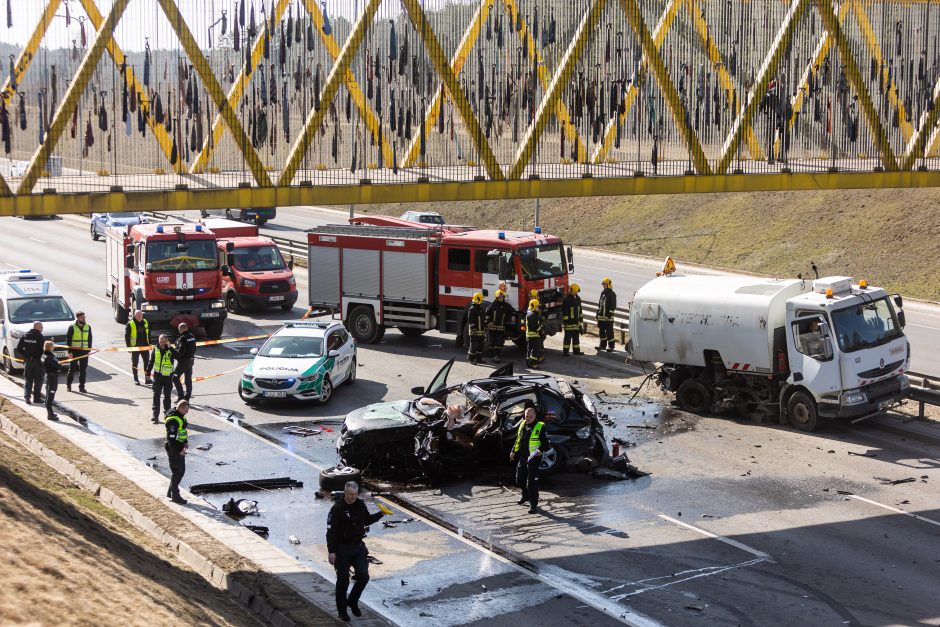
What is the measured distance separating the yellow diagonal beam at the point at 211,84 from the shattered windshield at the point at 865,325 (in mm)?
9595

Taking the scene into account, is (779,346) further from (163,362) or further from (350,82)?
(163,362)

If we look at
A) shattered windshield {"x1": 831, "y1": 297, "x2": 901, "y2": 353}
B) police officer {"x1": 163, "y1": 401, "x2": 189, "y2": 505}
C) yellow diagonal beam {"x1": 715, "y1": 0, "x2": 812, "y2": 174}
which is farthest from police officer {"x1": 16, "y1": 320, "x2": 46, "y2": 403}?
shattered windshield {"x1": 831, "y1": 297, "x2": 901, "y2": 353}

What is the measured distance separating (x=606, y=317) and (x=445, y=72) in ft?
25.6

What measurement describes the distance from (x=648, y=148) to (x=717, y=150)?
321cm

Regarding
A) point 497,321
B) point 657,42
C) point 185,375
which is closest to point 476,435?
point 185,375

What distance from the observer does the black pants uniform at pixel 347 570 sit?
12.4 metres

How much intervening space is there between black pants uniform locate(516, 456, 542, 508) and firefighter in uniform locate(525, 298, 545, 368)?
372 inches

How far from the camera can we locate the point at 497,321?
2652cm

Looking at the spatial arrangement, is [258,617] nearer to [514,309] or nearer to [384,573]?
[384,573]

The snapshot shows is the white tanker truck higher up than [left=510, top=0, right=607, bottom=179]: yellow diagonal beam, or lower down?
lower down

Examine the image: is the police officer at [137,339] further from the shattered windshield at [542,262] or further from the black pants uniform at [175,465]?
the black pants uniform at [175,465]

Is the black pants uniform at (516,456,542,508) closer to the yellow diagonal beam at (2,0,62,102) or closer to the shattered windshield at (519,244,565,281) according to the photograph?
the yellow diagonal beam at (2,0,62,102)

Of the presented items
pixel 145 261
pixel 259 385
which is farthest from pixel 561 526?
pixel 145 261

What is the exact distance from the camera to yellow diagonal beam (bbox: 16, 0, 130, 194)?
1866cm
